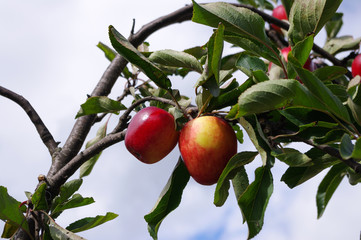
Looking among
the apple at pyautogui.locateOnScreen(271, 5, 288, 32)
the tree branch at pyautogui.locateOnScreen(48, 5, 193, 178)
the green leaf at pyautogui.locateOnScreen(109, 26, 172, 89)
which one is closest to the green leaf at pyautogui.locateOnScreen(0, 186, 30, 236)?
the tree branch at pyautogui.locateOnScreen(48, 5, 193, 178)

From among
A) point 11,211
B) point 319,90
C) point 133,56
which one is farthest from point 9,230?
point 319,90

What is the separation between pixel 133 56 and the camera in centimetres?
79

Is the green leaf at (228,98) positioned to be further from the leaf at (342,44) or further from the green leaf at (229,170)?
the leaf at (342,44)

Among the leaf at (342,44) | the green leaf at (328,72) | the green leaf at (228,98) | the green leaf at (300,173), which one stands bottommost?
the green leaf at (300,173)

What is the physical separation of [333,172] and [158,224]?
337mm

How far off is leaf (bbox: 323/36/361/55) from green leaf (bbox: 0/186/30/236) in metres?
1.35

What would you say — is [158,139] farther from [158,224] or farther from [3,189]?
[3,189]

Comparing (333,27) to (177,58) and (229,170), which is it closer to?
(177,58)

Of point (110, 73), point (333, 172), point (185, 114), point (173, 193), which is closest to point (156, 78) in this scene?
point (185, 114)

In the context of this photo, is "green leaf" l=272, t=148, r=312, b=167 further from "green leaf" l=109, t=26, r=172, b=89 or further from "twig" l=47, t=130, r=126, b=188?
"twig" l=47, t=130, r=126, b=188

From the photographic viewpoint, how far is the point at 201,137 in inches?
30.9

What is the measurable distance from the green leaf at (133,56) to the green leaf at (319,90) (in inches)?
9.9

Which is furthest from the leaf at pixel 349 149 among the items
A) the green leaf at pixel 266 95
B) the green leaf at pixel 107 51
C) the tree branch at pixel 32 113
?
the green leaf at pixel 107 51

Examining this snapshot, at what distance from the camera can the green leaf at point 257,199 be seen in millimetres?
725
